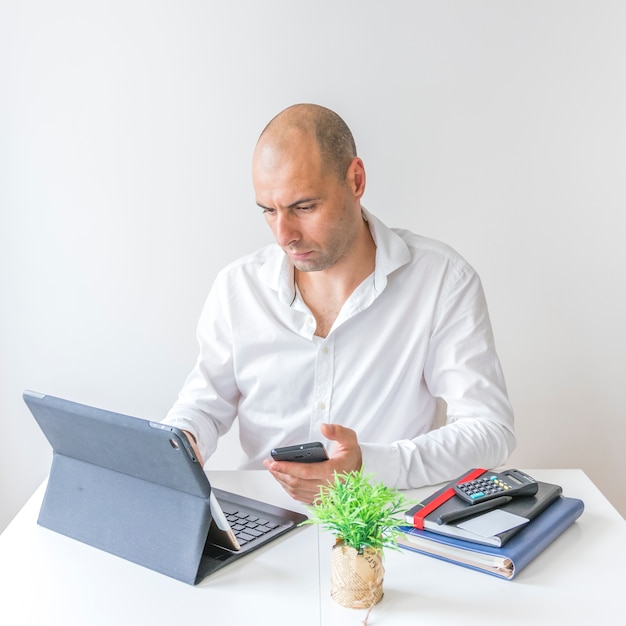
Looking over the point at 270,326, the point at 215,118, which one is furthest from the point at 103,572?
the point at 215,118

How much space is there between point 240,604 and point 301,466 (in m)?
0.33

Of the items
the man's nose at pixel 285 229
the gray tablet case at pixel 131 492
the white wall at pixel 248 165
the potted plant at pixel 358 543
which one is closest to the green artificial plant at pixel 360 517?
the potted plant at pixel 358 543

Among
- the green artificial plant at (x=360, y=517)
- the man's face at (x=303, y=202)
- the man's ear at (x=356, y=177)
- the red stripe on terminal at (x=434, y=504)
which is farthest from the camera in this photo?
the man's ear at (x=356, y=177)

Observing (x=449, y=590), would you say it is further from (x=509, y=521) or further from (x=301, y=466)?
(x=301, y=466)

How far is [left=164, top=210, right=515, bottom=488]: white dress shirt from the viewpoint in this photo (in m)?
1.99

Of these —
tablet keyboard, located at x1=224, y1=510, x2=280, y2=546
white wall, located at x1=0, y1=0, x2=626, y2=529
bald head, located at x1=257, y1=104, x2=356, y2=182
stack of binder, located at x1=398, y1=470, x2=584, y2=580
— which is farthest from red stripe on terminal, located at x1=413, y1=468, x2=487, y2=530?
white wall, located at x1=0, y1=0, x2=626, y2=529

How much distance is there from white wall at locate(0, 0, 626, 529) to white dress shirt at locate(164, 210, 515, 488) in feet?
1.99

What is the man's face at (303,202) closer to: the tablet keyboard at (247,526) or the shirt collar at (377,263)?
the shirt collar at (377,263)

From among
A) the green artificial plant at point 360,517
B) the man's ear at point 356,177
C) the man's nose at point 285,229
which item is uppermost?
the man's ear at point 356,177

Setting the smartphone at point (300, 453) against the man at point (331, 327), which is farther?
the man at point (331, 327)

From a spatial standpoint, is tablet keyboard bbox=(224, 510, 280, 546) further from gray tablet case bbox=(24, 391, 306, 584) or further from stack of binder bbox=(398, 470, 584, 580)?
stack of binder bbox=(398, 470, 584, 580)

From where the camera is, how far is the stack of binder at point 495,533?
1302 millimetres

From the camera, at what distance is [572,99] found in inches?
102

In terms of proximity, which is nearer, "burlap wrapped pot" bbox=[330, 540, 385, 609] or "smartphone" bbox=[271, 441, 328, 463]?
"burlap wrapped pot" bbox=[330, 540, 385, 609]
